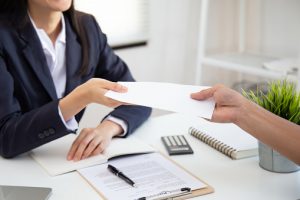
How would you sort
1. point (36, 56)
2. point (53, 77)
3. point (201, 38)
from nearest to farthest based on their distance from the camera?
point (36, 56), point (53, 77), point (201, 38)

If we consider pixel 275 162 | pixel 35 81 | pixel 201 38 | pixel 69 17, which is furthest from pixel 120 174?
pixel 201 38

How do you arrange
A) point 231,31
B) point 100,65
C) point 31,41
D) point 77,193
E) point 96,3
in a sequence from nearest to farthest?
point 77,193 < point 31,41 < point 100,65 < point 96,3 < point 231,31

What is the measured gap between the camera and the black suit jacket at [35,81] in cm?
116

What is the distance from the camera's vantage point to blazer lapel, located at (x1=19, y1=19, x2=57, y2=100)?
136cm

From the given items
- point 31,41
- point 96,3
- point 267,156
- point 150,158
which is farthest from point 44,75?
point 96,3

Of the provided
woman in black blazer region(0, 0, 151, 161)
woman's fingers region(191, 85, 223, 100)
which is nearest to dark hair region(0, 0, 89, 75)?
woman in black blazer region(0, 0, 151, 161)

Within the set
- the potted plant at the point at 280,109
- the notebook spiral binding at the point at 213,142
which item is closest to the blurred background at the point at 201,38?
the notebook spiral binding at the point at 213,142

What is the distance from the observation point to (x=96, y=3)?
2.38 m

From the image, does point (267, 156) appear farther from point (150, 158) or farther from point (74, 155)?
point (74, 155)

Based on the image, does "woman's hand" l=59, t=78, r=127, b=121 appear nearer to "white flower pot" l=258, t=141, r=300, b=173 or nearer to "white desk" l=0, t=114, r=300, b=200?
"white desk" l=0, t=114, r=300, b=200

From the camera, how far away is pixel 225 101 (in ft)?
3.51

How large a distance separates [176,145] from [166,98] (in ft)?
0.70

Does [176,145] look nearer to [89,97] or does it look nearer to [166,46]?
[89,97]

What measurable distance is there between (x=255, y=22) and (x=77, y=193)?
2.25 metres
